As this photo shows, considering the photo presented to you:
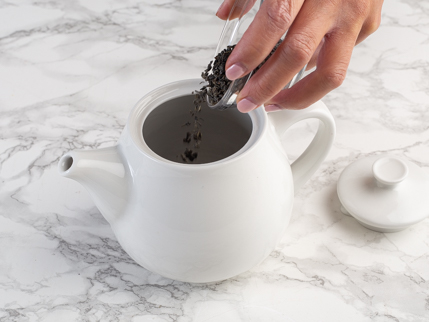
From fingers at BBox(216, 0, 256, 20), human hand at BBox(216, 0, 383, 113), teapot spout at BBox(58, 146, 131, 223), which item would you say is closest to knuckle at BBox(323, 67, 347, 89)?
human hand at BBox(216, 0, 383, 113)

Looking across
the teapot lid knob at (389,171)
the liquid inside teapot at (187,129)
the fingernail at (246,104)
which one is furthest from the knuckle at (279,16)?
the teapot lid knob at (389,171)

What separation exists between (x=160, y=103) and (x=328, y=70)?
0.90ft

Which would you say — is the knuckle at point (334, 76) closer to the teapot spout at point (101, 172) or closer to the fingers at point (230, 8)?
the fingers at point (230, 8)

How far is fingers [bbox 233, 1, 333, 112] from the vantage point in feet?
2.23

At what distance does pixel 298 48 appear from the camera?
68cm

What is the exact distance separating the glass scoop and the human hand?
1.4 inches

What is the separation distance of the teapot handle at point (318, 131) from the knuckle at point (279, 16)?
0.20 metres

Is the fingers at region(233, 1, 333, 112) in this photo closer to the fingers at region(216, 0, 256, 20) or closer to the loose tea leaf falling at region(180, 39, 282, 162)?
the loose tea leaf falling at region(180, 39, 282, 162)

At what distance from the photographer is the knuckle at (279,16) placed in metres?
0.66

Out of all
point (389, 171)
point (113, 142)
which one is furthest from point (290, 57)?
point (113, 142)

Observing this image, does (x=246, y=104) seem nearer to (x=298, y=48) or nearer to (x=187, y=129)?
(x=298, y=48)

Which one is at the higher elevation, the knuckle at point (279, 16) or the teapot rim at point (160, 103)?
the knuckle at point (279, 16)

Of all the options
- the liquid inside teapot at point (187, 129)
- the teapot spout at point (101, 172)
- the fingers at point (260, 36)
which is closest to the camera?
the fingers at point (260, 36)

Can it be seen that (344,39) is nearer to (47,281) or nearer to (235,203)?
(235,203)
